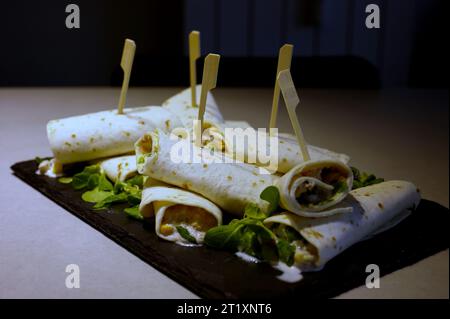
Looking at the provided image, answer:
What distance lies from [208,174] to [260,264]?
327 millimetres

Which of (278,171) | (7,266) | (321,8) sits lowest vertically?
(7,266)

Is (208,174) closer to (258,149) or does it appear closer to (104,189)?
(258,149)

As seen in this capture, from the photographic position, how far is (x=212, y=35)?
4.80 meters

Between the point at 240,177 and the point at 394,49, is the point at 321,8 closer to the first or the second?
the point at 394,49

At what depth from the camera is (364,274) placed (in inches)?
58.4

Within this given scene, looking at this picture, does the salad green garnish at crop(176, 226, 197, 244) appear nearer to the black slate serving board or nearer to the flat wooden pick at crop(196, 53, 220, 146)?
the black slate serving board

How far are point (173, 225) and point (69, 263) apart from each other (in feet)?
0.90

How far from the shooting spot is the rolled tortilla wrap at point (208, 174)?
1711 millimetres

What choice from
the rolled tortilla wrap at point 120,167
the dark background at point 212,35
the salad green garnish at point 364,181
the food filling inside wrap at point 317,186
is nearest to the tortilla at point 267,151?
the salad green garnish at point 364,181

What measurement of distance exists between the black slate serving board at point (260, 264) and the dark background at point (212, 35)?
8.94 ft

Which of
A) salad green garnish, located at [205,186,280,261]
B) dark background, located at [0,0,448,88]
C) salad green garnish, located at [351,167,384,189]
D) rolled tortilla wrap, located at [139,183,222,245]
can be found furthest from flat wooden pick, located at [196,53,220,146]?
dark background, located at [0,0,448,88]

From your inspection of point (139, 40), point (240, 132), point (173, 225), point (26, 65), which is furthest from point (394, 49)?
point (173, 225)

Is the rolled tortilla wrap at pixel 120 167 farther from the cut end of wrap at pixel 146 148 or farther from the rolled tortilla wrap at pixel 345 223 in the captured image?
the rolled tortilla wrap at pixel 345 223

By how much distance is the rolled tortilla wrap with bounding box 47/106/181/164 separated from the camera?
7.21ft
